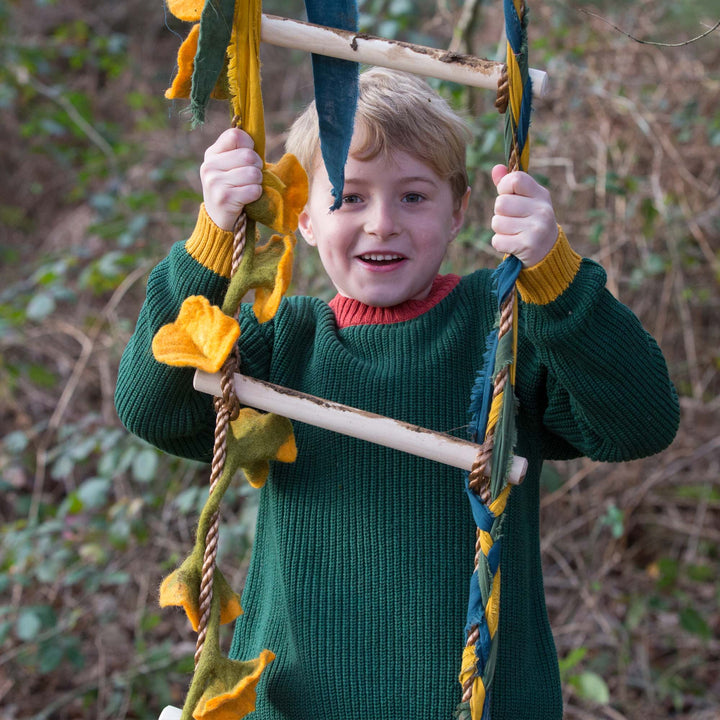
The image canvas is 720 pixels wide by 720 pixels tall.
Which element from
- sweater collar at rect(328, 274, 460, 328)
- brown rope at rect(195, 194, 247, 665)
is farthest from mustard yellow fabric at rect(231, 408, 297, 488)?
sweater collar at rect(328, 274, 460, 328)

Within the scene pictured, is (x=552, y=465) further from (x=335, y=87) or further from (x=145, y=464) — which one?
(x=335, y=87)

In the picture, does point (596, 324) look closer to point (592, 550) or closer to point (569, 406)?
point (569, 406)

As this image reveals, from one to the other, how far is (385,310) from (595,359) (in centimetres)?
37

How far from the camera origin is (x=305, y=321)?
1.41 m

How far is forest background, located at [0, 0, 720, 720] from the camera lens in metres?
2.42

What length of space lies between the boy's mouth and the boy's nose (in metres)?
0.04

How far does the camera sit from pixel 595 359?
1.14 meters

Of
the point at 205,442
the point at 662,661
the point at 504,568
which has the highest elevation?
the point at 205,442

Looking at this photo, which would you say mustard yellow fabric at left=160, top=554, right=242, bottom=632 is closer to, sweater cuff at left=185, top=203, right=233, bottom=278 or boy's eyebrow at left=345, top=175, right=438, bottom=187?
sweater cuff at left=185, top=203, right=233, bottom=278

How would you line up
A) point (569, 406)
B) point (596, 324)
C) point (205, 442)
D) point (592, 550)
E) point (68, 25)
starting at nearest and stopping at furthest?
point (596, 324) < point (569, 406) < point (205, 442) < point (592, 550) < point (68, 25)

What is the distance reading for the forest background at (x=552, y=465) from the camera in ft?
7.94

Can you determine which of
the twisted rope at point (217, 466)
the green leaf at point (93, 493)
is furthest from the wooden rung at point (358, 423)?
the green leaf at point (93, 493)

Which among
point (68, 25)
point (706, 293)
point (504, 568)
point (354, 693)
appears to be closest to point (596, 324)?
point (504, 568)

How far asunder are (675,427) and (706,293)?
2.05 meters
